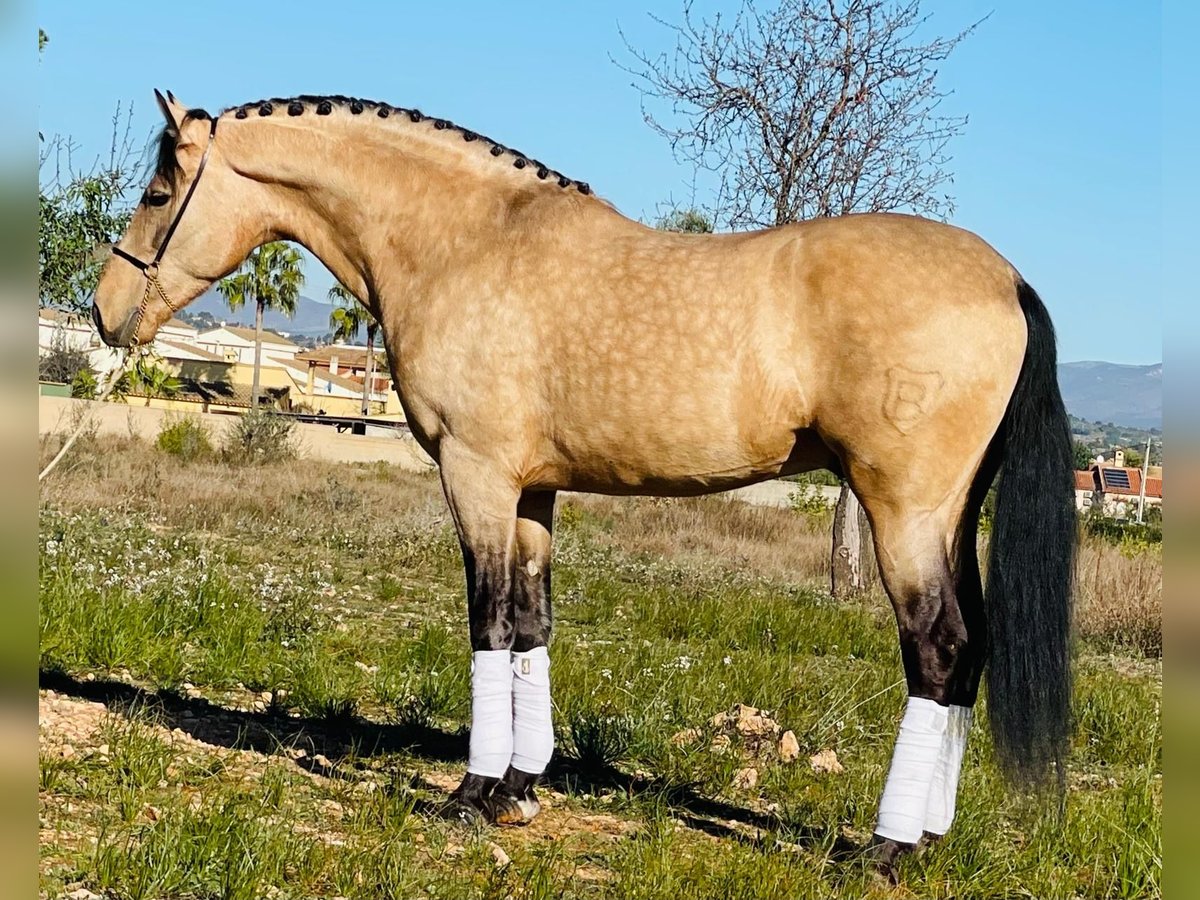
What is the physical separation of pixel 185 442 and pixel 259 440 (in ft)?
5.63

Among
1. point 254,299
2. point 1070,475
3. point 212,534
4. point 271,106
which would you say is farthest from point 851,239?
point 254,299

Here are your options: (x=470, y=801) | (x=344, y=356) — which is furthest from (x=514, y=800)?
(x=344, y=356)

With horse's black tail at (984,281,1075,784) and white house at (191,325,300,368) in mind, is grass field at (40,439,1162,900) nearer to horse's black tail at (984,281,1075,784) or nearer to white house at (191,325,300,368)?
horse's black tail at (984,281,1075,784)

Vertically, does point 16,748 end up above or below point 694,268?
below

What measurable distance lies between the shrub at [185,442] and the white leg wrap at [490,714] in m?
22.5

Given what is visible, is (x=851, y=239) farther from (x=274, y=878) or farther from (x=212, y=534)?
(x=212, y=534)

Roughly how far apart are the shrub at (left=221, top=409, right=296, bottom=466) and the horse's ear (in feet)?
72.2

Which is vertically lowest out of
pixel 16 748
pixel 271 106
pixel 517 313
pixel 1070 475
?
pixel 16 748

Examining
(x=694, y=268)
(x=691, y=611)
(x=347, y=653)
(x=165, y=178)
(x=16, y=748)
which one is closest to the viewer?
(x=16, y=748)

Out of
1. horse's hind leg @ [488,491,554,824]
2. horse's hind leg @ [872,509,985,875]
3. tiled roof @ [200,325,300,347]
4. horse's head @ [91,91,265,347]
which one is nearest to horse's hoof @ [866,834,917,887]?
horse's hind leg @ [872,509,985,875]

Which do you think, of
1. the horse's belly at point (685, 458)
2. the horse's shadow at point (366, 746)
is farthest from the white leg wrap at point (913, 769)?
the horse's belly at point (685, 458)

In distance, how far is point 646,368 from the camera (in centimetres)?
448

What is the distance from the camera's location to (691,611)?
9938 mm

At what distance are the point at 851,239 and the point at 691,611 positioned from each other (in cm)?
601
